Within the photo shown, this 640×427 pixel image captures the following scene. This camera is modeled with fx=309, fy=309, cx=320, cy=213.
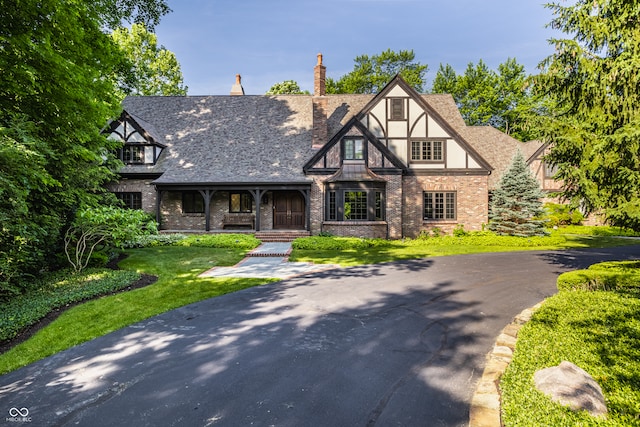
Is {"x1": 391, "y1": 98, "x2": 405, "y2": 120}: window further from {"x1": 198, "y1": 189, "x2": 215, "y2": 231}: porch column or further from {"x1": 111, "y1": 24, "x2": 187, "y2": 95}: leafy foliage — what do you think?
{"x1": 111, "y1": 24, "x2": 187, "y2": 95}: leafy foliage

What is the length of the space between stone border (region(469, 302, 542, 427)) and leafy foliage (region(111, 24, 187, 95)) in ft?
117

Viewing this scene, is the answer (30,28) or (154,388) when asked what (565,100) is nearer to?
(154,388)

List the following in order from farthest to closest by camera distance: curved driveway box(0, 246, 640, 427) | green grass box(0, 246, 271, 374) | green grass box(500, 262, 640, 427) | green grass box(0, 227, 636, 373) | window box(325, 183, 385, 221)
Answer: window box(325, 183, 385, 221) < green grass box(0, 227, 636, 373) < green grass box(0, 246, 271, 374) < curved driveway box(0, 246, 640, 427) < green grass box(500, 262, 640, 427)

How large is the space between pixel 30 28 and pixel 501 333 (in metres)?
11.7

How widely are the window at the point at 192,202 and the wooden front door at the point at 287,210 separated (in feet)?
16.2

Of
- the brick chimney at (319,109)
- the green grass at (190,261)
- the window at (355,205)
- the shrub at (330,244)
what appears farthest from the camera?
the brick chimney at (319,109)

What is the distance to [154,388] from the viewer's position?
4031mm

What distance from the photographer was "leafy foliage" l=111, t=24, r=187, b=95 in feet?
102

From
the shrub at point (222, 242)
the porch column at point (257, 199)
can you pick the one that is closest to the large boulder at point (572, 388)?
the shrub at point (222, 242)

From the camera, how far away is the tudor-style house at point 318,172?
62.1 feet

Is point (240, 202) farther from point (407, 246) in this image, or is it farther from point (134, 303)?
point (134, 303)

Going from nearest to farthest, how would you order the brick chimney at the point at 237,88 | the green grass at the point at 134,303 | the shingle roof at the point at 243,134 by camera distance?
the green grass at the point at 134,303, the shingle roof at the point at 243,134, the brick chimney at the point at 237,88

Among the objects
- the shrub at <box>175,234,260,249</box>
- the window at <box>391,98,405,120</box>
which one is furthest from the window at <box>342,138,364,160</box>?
the shrub at <box>175,234,260,249</box>

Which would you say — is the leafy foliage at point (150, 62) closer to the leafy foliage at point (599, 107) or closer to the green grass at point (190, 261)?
the green grass at point (190, 261)
